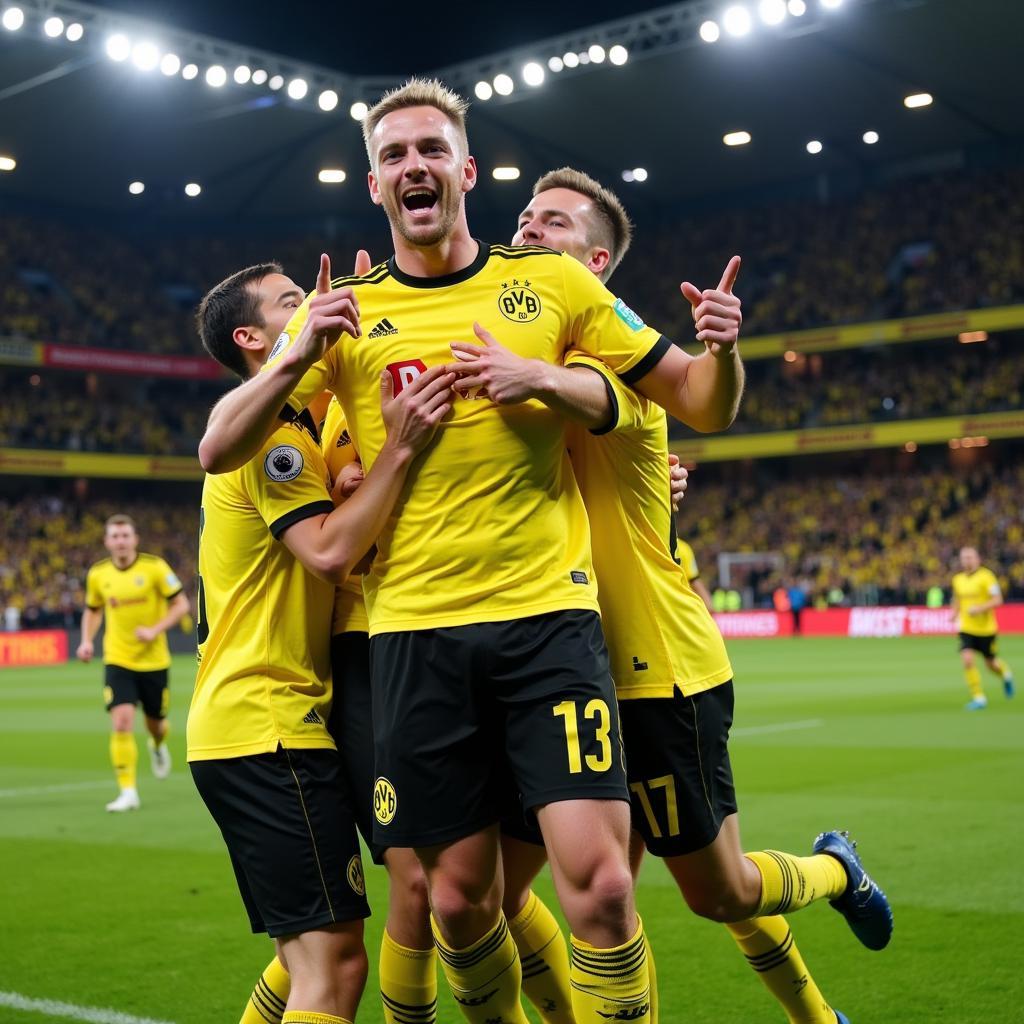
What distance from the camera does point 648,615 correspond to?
13.3 ft

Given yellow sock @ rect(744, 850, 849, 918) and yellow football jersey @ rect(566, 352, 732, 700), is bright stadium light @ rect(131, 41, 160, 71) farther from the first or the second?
yellow sock @ rect(744, 850, 849, 918)

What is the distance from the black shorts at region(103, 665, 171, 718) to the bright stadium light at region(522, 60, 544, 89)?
25.1 m

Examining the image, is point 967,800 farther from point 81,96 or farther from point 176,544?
point 176,544

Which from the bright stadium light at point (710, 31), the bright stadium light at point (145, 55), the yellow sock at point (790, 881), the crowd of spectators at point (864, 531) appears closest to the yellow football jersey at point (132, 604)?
the yellow sock at point (790, 881)

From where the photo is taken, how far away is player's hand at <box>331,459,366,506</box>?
12.3 feet

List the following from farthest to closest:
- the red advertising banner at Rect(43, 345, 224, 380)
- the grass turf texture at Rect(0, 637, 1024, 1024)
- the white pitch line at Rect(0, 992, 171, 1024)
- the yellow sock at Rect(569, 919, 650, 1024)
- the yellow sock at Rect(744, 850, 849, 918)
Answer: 1. the red advertising banner at Rect(43, 345, 224, 380)
2. the grass turf texture at Rect(0, 637, 1024, 1024)
3. the white pitch line at Rect(0, 992, 171, 1024)
4. the yellow sock at Rect(744, 850, 849, 918)
5. the yellow sock at Rect(569, 919, 650, 1024)

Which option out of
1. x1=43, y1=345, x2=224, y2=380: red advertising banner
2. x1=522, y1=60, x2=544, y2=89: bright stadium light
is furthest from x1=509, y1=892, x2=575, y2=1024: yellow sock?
x1=43, y1=345, x2=224, y2=380: red advertising banner

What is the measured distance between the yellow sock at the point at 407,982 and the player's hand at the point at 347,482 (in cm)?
125

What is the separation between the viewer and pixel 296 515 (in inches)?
143

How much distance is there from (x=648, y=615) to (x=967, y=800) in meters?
6.51

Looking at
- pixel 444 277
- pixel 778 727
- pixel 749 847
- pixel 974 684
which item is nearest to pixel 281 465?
pixel 444 277

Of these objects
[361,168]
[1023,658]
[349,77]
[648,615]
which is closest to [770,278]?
[361,168]

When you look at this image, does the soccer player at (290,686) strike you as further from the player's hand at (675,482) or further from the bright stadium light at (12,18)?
the bright stadium light at (12,18)

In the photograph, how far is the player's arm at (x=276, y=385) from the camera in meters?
3.41
